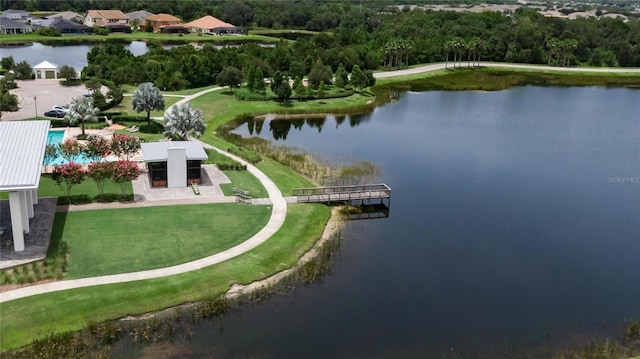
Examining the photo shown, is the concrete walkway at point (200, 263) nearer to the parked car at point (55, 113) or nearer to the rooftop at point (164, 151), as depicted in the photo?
the rooftop at point (164, 151)

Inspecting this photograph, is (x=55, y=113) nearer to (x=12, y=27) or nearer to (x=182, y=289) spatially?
(x=182, y=289)

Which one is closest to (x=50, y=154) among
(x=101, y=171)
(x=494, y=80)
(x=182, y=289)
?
(x=101, y=171)

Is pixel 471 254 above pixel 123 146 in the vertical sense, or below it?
below

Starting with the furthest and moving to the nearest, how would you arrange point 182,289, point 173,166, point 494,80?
point 494,80, point 173,166, point 182,289

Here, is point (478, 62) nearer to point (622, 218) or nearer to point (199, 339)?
point (622, 218)

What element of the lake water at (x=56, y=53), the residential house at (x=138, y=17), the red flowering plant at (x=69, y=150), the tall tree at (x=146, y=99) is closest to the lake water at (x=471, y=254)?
the tall tree at (x=146, y=99)

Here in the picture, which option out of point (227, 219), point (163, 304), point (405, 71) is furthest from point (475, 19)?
point (163, 304)
